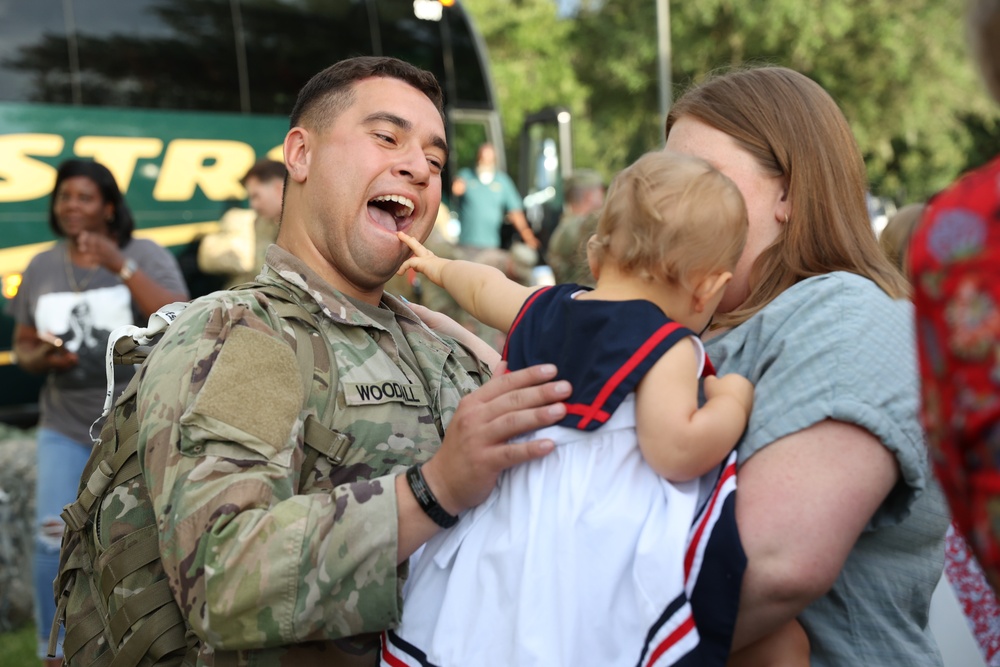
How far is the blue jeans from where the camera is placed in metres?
4.62

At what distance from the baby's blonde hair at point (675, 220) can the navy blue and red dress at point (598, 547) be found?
0.10 meters

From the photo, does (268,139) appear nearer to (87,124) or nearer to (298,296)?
(87,124)

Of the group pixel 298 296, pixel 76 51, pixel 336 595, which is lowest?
pixel 336 595

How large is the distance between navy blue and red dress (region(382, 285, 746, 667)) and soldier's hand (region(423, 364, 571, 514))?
0.17 feet

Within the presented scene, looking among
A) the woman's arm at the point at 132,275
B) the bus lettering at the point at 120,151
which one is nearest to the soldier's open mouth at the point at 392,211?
the woman's arm at the point at 132,275

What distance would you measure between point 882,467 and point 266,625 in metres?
1.16

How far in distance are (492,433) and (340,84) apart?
1214mm

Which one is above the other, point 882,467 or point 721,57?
point 721,57

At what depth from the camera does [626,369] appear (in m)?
1.85

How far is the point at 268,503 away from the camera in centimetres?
193

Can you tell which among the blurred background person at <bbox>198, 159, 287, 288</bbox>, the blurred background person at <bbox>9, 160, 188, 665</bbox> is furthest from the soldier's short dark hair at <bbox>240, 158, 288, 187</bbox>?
the blurred background person at <bbox>9, 160, 188, 665</bbox>

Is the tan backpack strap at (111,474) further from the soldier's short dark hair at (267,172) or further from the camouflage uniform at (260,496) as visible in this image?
the soldier's short dark hair at (267,172)

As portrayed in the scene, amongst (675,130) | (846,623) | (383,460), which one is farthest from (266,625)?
(675,130)

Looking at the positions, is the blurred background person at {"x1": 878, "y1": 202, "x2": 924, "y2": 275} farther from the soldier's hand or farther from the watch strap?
the watch strap
